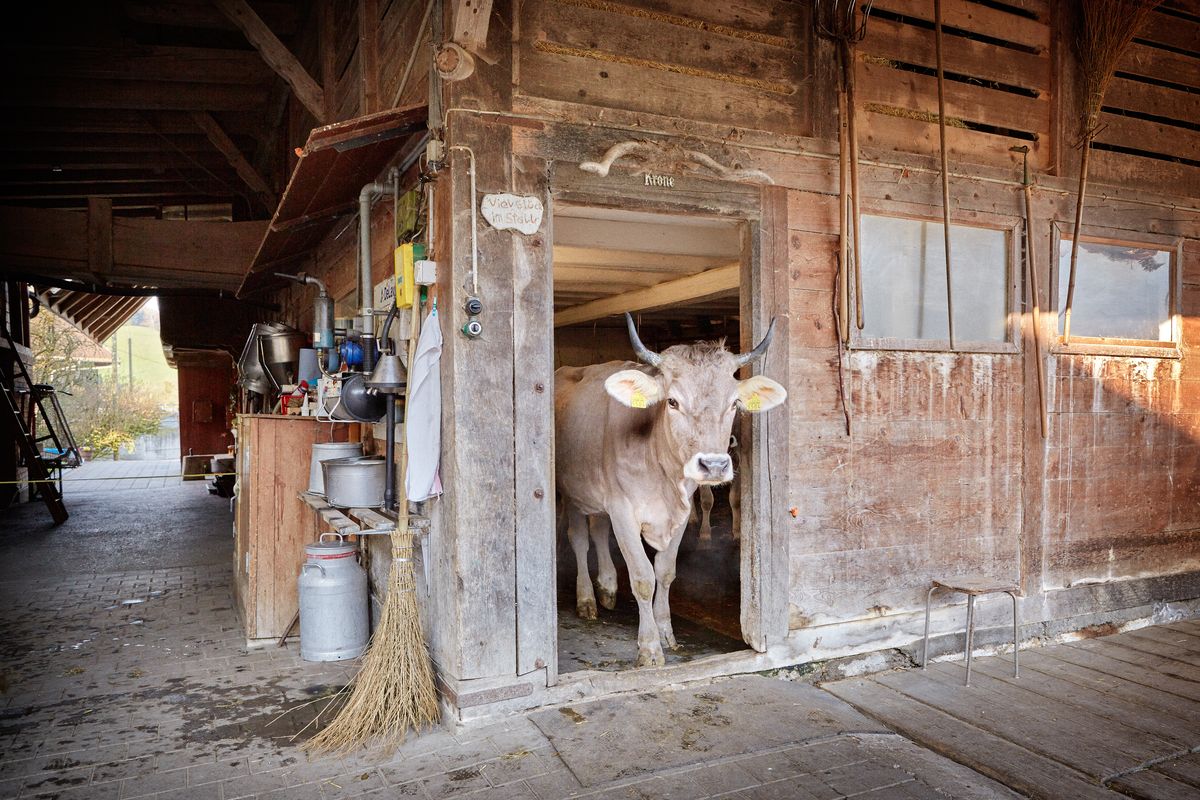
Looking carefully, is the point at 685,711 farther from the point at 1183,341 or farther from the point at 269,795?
the point at 1183,341

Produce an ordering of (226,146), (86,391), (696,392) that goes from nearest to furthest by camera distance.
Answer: (696,392)
(226,146)
(86,391)

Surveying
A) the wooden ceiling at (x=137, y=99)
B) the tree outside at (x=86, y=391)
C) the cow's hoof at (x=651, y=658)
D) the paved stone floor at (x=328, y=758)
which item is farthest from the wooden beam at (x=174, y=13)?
the tree outside at (x=86, y=391)

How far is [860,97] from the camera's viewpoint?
195 inches

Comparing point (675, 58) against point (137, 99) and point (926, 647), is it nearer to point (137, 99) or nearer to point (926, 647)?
point (926, 647)

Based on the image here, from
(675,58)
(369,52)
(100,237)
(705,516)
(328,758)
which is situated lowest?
(328,758)

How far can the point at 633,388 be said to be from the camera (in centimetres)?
435

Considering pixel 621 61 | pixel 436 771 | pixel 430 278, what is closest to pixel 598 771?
pixel 436 771

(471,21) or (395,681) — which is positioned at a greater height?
(471,21)

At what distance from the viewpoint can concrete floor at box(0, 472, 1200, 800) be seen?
3.35 metres

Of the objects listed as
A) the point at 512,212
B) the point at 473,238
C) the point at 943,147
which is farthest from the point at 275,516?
the point at 943,147

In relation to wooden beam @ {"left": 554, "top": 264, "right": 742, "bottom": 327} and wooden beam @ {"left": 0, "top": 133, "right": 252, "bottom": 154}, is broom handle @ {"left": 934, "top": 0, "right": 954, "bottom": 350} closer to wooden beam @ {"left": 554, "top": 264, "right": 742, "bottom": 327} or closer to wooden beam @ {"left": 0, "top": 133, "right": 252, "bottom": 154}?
wooden beam @ {"left": 554, "top": 264, "right": 742, "bottom": 327}

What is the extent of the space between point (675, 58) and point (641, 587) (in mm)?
3185

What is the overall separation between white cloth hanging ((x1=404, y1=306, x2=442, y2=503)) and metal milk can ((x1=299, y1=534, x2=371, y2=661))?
141cm

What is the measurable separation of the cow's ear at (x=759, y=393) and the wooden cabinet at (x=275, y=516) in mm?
3244
